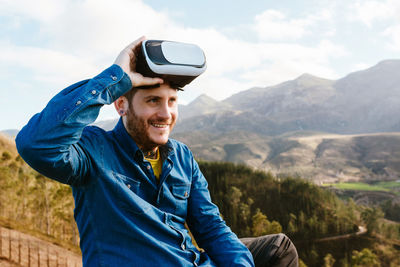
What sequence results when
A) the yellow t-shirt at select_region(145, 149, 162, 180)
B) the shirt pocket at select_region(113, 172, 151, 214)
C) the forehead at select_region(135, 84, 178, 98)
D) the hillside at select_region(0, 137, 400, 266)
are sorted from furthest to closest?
the hillside at select_region(0, 137, 400, 266) < the yellow t-shirt at select_region(145, 149, 162, 180) < the forehead at select_region(135, 84, 178, 98) < the shirt pocket at select_region(113, 172, 151, 214)

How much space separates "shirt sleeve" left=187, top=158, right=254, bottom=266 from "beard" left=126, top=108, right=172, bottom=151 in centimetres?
59

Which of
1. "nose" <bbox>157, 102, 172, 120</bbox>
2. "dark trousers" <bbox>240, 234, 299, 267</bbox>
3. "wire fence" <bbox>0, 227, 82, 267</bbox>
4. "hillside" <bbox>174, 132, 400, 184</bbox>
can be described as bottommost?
"hillside" <bbox>174, 132, 400, 184</bbox>

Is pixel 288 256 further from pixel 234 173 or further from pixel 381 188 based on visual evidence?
pixel 381 188

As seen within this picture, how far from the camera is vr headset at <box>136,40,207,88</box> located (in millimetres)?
2086

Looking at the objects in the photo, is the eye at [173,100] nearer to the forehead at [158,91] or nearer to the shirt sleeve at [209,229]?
the forehead at [158,91]

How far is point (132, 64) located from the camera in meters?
2.12

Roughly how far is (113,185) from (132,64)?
2.65 ft

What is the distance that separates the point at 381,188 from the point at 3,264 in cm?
12768

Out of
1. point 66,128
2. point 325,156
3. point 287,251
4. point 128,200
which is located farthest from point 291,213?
point 325,156

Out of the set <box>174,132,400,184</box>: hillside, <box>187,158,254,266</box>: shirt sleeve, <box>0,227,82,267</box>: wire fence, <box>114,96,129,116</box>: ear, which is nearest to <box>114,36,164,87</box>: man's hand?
<box>114,96,129,116</box>: ear

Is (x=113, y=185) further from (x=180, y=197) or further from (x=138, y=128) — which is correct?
(x=180, y=197)

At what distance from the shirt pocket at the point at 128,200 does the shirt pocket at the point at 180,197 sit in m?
0.31

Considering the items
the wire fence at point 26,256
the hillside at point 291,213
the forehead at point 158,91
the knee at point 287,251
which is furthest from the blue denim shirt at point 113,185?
the hillside at point 291,213

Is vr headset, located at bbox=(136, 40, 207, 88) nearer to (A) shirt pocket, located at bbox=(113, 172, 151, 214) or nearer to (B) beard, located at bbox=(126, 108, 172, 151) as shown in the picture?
(B) beard, located at bbox=(126, 108, 172, 151)
